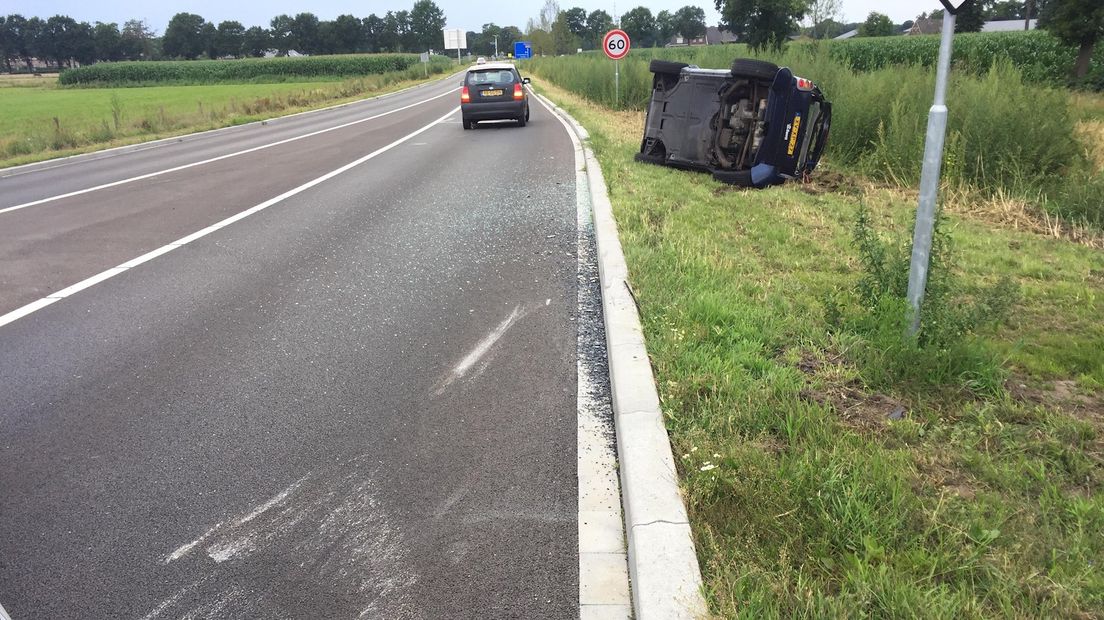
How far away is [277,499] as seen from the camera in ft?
10.1

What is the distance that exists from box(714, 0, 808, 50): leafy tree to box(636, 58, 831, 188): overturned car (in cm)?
4959

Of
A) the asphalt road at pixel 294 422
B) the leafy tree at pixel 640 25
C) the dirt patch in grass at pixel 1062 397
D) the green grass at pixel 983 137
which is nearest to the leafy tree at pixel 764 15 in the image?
the green grass at pixel 983 137

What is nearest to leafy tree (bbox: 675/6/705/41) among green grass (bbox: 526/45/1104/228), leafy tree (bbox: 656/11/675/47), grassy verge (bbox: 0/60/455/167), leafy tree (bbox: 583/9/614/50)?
leafy tree (bbox: 656/11/675/47)

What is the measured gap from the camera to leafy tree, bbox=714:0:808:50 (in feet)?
184

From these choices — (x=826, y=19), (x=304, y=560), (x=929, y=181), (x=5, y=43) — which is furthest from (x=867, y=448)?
(x=5, y=43)

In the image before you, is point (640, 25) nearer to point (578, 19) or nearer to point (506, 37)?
point (578, 19)

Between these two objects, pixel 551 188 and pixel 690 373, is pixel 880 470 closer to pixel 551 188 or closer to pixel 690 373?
pixel 690 373

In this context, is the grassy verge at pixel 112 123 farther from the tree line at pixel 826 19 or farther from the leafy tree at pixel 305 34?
the leafy tree at pixel 305 34

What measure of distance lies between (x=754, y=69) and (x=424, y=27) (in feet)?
538

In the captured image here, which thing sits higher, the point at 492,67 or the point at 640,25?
the point at 640,25

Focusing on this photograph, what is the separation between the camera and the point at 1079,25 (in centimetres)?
3341

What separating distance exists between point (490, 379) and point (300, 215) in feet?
18.6

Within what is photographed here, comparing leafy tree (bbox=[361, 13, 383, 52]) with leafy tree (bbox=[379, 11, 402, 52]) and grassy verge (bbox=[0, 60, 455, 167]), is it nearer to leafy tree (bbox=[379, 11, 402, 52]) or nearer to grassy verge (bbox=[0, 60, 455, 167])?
leafy tree (bbox=[379, 11, 402, 52])

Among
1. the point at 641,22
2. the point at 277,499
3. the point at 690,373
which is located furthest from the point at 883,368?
the point at 641,22
